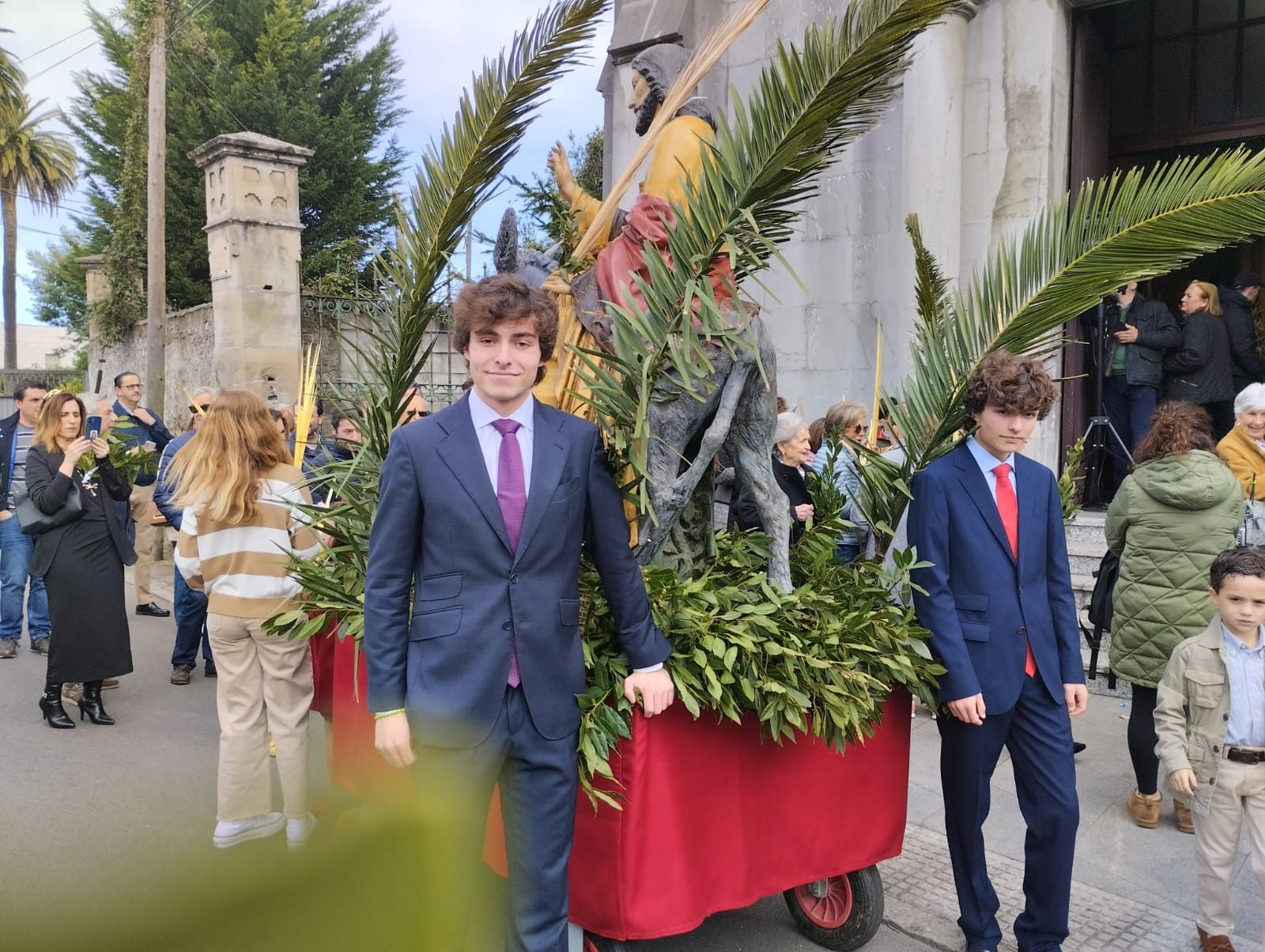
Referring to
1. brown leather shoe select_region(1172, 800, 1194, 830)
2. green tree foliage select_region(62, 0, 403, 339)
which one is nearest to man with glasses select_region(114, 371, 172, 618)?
brown leather shoe select_region(1172, 800, 1194, 830)

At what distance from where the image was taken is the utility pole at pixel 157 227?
13461 millimetres

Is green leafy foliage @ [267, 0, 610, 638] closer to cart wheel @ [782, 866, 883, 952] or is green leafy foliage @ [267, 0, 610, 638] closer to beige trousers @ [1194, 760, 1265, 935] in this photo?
cart wheel @ [782, 866, 883, 952]

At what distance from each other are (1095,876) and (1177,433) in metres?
1.95

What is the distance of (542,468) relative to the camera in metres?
2.48

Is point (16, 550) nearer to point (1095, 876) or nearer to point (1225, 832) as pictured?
point (1095, 876)

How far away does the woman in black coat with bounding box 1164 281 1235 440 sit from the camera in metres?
7.55

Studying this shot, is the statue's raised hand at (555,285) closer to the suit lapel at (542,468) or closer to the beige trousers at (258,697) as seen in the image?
the suit lapel at (542,468)

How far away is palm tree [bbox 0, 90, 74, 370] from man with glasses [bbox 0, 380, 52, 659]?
3417 centimetres

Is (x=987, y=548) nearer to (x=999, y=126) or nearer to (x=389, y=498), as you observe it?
(x=389, y=498)

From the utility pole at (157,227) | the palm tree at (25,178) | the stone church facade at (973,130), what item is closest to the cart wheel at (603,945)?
the stone church facade at (973,130)

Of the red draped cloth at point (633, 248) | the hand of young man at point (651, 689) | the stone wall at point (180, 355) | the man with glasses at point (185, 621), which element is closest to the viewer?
the hand of young man at point (651, 689)

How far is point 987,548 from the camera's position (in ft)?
10.2

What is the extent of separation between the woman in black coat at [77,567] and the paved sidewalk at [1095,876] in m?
4.49

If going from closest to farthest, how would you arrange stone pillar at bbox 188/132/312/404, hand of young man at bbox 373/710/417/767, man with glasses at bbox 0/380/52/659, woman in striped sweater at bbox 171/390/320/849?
hand of young man at bbox 373/710/417/767 < woman in striped sweater at bbox 171/390/320/849 < man with glasses at bbox 0/380/52/659 < stone pillar at bbox 188/132/312/404
